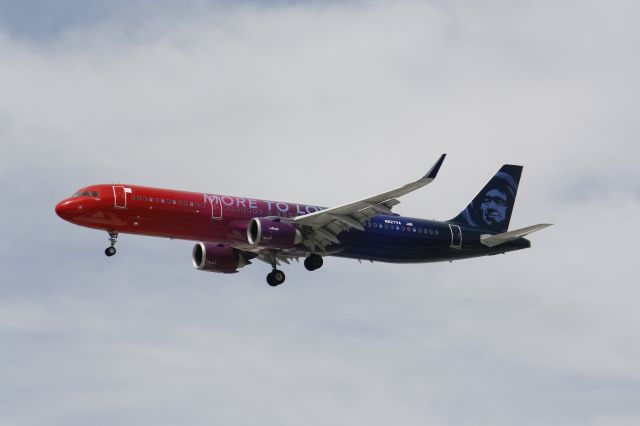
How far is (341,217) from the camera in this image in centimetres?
6262

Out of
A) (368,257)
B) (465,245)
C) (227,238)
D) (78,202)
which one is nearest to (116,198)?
(78,202)

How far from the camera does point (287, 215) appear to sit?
2559 inches

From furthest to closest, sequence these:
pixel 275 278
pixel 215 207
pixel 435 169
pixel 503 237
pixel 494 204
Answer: pixel 494 204 → pixel 503 237 → pixel 275 278 → pixel 215 207 → pixel 435 169

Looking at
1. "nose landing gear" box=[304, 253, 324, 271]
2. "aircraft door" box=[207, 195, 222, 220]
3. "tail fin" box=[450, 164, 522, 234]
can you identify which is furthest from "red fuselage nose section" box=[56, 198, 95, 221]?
"tail fin" box=[450, 164, 522, 234]

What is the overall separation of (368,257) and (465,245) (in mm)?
6754

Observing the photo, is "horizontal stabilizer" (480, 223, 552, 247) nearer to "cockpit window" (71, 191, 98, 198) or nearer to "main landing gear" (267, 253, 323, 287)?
"main landing gear" (267, 253, 323, 287)

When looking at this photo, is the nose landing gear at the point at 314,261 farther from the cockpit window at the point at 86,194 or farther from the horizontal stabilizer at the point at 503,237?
the cockpit window at the point at 86,194

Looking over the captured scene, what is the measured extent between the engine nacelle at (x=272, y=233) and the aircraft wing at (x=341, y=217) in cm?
97

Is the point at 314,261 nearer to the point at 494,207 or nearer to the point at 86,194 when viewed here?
the point at 86,194

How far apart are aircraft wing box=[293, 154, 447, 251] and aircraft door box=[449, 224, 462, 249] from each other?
26.1 ft

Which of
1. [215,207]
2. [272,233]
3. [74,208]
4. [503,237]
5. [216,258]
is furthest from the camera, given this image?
[503,237]

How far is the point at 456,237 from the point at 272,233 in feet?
43.0

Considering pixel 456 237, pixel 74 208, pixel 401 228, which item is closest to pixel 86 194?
pixel 74 208

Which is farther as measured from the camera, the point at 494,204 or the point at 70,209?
the point at 494,204
